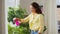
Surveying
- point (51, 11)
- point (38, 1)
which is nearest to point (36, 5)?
point (38, 1)

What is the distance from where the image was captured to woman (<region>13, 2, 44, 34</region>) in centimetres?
272

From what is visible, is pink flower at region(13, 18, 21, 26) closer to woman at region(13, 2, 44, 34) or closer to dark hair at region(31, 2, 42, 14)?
woman at region(13, 2, 44, 34)

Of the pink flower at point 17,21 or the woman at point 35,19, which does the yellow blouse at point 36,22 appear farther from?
the pink flower at point 17,21

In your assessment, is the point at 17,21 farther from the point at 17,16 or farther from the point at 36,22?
the point at 36,22

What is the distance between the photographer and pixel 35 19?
2.76 meters

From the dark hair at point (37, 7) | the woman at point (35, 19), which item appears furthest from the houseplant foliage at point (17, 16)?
the dark hair at point (37, 7)

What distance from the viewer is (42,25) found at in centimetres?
275

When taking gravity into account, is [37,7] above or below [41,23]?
above

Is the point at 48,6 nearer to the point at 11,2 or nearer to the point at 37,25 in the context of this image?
the point at 37,25

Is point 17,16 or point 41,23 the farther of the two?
point 17,16

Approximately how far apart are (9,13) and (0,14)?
0.29 metres

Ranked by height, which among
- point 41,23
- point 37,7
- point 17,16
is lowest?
point 41,23

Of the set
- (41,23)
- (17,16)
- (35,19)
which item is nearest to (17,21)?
(17,16)

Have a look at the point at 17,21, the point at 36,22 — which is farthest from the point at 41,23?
the point at 17,21
